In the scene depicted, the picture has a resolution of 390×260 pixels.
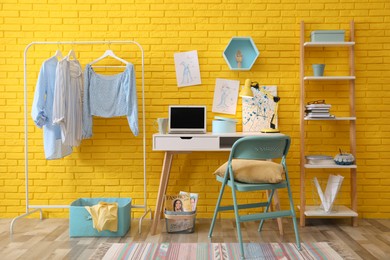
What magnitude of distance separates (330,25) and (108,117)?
2282mm

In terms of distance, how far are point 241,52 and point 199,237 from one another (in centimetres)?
182

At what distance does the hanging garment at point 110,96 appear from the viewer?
4.08m

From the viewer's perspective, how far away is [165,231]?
13.0 ft

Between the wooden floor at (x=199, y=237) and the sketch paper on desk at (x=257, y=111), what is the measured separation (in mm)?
908

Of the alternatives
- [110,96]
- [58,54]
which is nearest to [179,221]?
[110,96]

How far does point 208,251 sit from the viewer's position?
3.36 meters

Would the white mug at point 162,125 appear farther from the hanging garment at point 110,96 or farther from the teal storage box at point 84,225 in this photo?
the teal storage box at point 84,225

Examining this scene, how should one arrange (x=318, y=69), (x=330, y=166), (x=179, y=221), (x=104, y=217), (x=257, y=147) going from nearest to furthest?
1. (x=257, y=147)
2. (x=104, y=217)
3. (x=179, y=221)
4. (x=330, y=166)
5. (x=318, y=69)

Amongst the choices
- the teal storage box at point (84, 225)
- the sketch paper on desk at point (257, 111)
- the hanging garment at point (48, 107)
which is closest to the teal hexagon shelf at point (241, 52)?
the sketch paper on desk at point (257, 111)

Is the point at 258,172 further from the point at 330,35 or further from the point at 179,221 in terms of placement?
the point at 330,35

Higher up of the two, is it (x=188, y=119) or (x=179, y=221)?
(x=188, y=119)

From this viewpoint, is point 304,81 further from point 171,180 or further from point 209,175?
point 171,180

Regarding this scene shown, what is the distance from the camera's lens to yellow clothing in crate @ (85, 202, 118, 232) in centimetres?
371

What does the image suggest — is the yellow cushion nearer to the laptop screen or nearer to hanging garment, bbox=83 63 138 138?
the laptop screen
